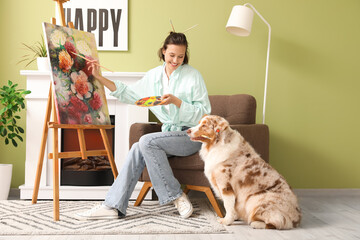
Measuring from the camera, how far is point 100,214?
250cm

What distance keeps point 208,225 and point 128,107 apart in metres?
1.42

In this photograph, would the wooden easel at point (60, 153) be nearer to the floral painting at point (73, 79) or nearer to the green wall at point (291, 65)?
the floral painting at point (73, 79)

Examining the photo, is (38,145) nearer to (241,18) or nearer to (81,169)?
(81,169)

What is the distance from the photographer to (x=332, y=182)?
3828mm

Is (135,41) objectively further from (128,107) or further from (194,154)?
(194,154)

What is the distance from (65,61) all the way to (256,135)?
4.66ft

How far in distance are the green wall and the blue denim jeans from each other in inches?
50.2

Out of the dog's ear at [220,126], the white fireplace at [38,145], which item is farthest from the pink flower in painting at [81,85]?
the dog's ear at [220,126]

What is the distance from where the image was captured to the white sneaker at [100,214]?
2494 mm

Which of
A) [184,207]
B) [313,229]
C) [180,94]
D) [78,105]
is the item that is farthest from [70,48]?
[313,229]

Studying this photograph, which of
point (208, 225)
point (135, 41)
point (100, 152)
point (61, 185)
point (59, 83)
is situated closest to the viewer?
point (208, 225)

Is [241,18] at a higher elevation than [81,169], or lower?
higher

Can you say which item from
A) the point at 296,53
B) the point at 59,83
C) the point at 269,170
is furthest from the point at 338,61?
the point at 59,83

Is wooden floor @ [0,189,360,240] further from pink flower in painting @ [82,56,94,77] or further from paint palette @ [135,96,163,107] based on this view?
pink flower in painting @ [82,56,94,77]
